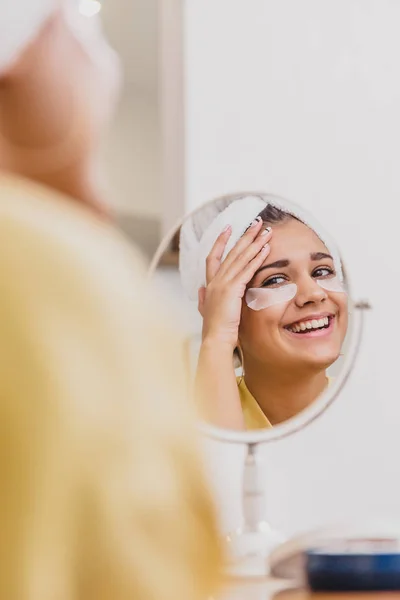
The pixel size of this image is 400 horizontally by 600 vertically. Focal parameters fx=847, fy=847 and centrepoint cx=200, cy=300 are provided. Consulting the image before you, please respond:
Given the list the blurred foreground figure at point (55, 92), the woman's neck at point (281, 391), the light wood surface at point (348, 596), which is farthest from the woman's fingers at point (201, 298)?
the light wood surface at point (348, 596)

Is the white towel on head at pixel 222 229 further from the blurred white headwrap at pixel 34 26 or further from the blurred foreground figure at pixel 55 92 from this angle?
the blurred white headwrap at pixel 34 26

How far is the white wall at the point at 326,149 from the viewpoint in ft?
4.34

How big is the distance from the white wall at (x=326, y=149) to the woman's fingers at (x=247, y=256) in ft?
0.61

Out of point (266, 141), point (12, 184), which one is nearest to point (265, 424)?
point (266, 141)

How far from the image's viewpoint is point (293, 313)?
1199 millimetres

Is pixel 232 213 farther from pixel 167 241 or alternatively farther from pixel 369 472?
pixel 369 472

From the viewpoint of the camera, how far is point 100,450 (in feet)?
0.83

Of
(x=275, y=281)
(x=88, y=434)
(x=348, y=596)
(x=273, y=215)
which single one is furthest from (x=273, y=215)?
(x=88, y=434)

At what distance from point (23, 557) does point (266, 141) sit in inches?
47.2

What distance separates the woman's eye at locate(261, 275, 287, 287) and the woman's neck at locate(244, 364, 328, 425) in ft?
0.38

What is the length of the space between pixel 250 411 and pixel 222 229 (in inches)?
10.5

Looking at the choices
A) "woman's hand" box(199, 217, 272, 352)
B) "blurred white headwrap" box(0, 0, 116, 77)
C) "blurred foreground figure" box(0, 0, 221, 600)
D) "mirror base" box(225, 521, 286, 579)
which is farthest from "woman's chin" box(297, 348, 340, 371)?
"blurred foreground figure" box(0, 0, 221, 600)

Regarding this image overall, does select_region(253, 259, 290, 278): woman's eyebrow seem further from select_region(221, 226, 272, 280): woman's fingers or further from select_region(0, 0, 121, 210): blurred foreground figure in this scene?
select_region(0, 0, 121, 210): blurred foreground figure

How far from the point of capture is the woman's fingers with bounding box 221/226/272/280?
121 centimetres
